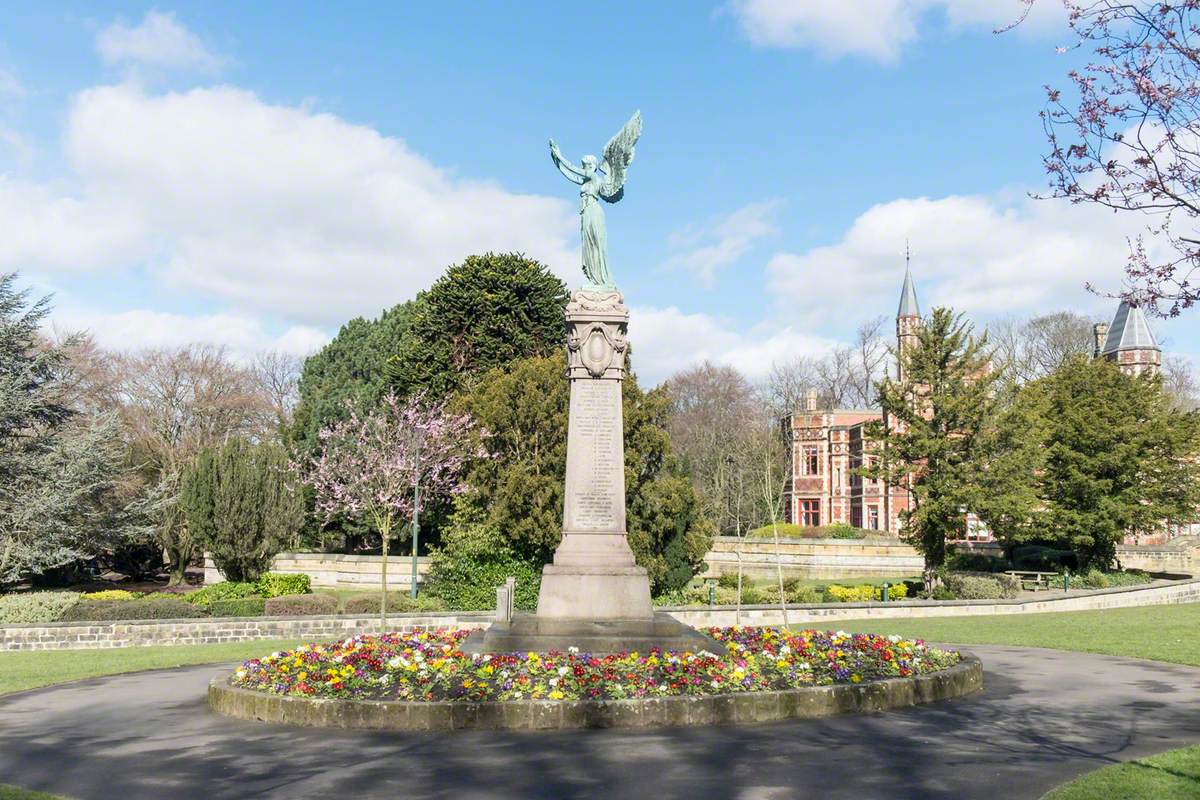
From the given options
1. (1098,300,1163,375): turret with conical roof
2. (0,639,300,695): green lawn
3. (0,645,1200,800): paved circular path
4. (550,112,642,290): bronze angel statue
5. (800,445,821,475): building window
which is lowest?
(0,639,300,695): green lawn

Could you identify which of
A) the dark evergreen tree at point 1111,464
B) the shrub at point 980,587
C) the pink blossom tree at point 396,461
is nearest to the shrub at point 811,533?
the dark evergreen tree at point 1111,464

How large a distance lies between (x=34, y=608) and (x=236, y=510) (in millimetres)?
14732

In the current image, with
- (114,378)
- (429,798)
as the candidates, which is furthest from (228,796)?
(114,378)

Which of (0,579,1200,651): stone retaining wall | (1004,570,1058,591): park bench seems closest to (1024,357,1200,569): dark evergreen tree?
(1004,570,1058,591): park bench

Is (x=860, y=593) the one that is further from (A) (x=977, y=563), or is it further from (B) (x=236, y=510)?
(B) (x=236, y=510)

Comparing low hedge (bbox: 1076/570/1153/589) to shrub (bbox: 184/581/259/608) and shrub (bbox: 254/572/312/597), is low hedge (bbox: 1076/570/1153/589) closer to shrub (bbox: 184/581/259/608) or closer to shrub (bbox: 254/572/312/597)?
shrub (bbox: 254/572/312/597)

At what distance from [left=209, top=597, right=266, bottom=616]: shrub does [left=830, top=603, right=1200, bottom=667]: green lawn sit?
15549 millimetres

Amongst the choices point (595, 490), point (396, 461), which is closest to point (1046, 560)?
point (396, 461)

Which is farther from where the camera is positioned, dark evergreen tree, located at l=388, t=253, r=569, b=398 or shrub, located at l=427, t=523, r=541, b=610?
dark evergreen tree, located at l=388, t=253, r=569, b=398

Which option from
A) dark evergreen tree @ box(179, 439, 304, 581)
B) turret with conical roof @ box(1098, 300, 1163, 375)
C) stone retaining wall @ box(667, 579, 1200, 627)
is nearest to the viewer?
stone retaining wall @ box(667, 579, 1200, 627)

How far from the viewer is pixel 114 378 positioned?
54812mm

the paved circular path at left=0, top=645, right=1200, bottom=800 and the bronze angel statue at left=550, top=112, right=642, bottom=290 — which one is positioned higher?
the bronze angel statue at left=550, top=112, right=642, bottom=290

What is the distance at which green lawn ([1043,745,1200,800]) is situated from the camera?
7.46 meters

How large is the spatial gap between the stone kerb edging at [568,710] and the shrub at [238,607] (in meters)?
→ 14.7
